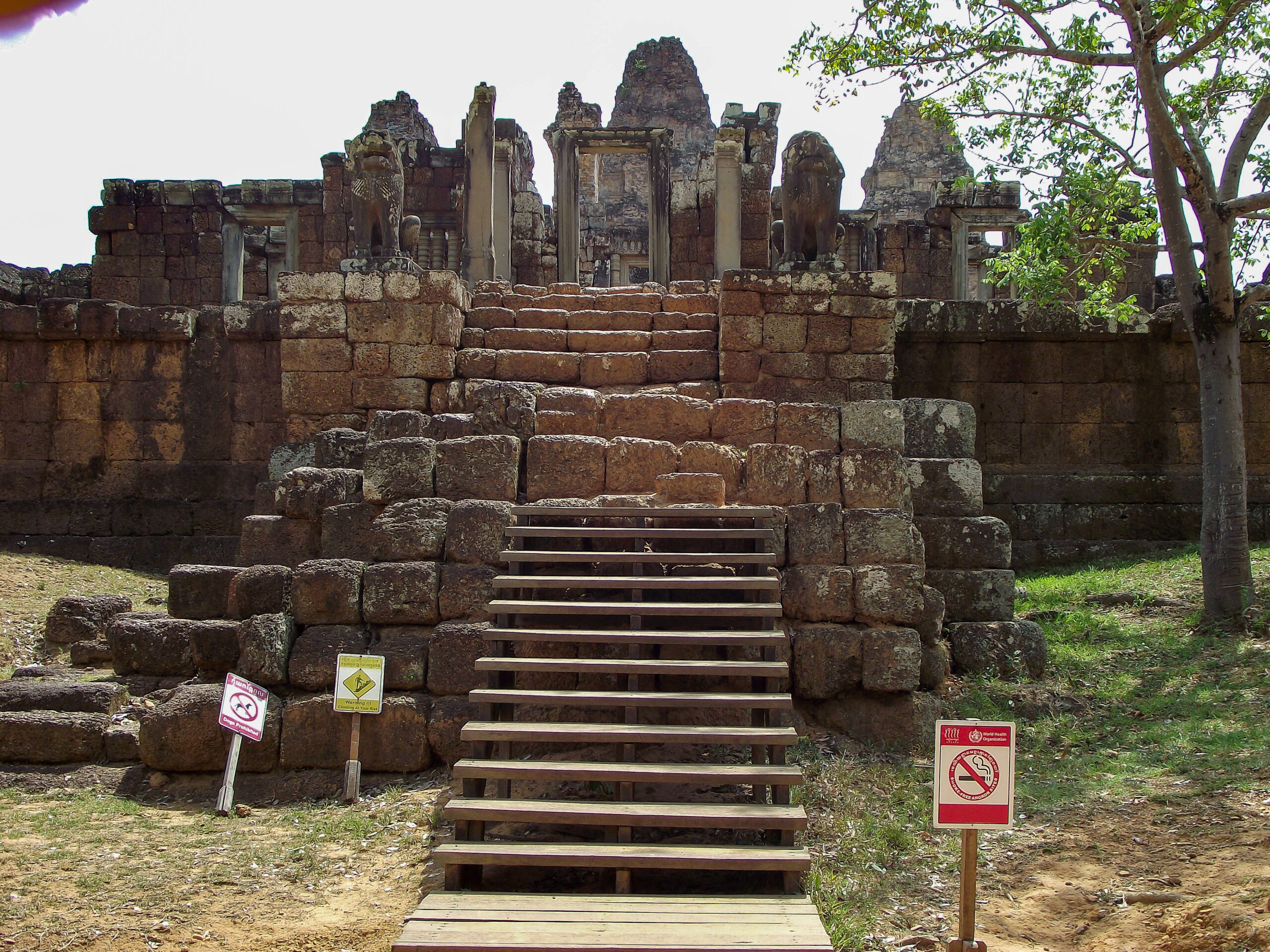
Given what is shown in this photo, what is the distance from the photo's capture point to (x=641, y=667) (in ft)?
18.3

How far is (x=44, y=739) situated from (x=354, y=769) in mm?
1829

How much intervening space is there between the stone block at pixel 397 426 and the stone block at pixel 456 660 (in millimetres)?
1803

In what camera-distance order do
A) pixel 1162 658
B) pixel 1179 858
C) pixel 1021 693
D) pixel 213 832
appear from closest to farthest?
pixel 1179 858
pixel 213 832
pixel 1021 693
pixel 1162 658

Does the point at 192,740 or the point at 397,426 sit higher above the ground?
the point at 397,426

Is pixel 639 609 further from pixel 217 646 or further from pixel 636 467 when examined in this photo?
pixel 217 646

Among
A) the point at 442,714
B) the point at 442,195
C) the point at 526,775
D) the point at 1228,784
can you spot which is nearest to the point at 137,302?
the point at 442,195

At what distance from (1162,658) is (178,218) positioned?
1663 cm

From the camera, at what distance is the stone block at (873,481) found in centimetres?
689

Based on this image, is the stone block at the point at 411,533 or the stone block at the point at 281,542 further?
the stone block at the point at 281,542

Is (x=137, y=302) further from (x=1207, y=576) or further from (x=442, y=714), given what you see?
(x=1207, y=576)

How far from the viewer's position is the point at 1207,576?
8461 millimetres

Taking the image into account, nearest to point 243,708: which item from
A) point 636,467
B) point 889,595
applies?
point 636,467

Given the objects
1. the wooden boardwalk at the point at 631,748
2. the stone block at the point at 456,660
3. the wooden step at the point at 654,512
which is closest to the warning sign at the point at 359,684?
the stone block at the point at 456,660

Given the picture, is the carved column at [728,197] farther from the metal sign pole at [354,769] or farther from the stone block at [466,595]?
the metal sign pole at [354,769]
